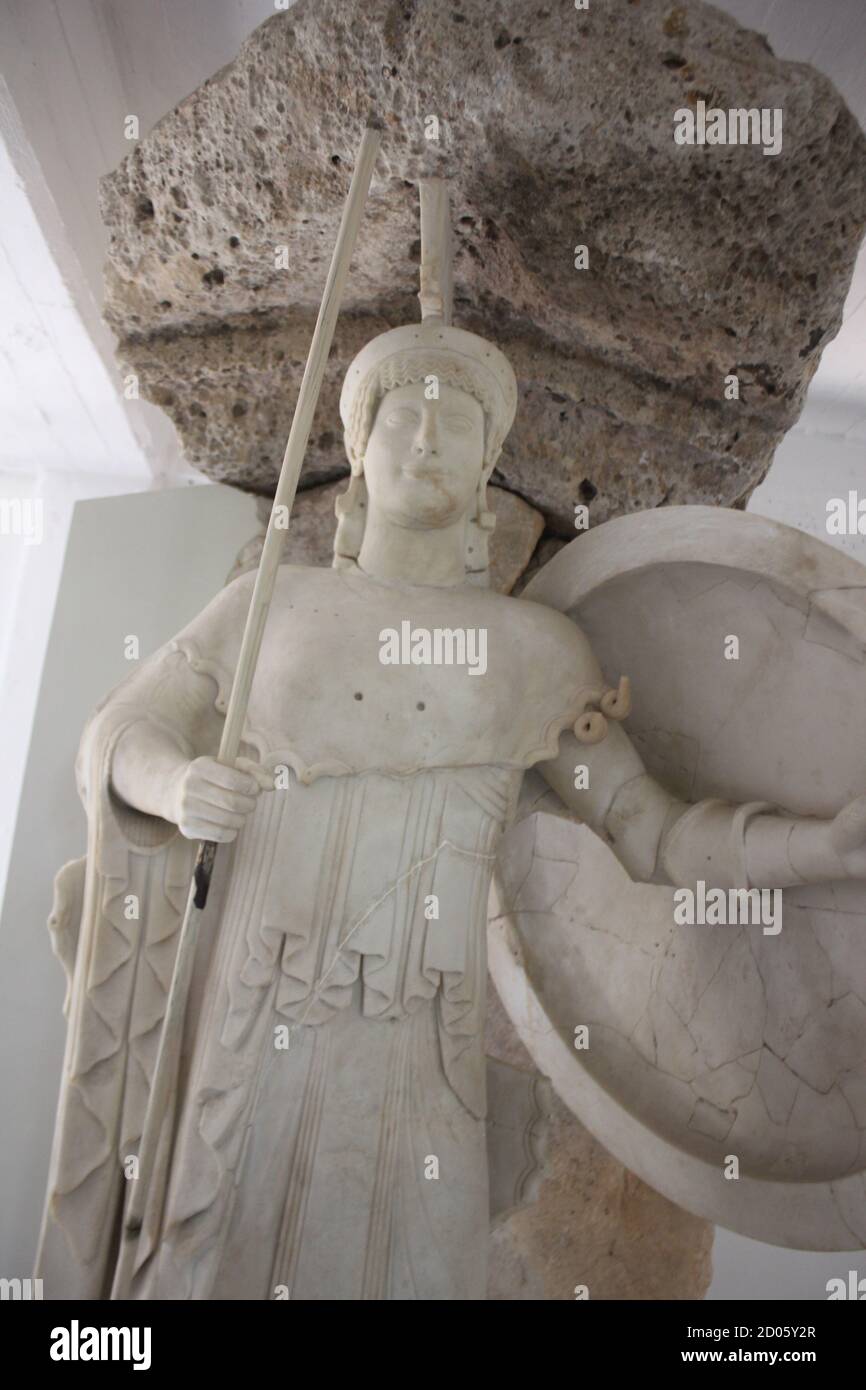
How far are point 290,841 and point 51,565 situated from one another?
229 centimetres

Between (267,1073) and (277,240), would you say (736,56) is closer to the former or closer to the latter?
(277,240)

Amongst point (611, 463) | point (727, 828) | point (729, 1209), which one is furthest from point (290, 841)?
point (611, 463)

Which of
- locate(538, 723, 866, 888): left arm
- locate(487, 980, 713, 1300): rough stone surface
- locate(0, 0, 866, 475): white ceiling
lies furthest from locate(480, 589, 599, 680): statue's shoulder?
locate(0, 0, 866, 475): white ceiling

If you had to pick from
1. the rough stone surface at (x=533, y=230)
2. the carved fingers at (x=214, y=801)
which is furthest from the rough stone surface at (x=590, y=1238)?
the rough stone surface at (x=533, y=230)

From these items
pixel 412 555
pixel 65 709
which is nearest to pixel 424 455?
pixel 412 555

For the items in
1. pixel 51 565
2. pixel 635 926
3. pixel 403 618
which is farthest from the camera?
pixel 51 565

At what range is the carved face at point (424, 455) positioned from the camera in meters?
2.43

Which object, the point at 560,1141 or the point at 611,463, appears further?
the point at 611,463

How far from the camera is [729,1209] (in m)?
2.33

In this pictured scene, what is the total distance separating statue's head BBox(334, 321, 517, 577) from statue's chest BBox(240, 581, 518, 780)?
20 centimetres

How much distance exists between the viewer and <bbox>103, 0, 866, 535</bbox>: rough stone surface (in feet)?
8.36

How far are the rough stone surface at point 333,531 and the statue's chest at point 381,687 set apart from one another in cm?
81
